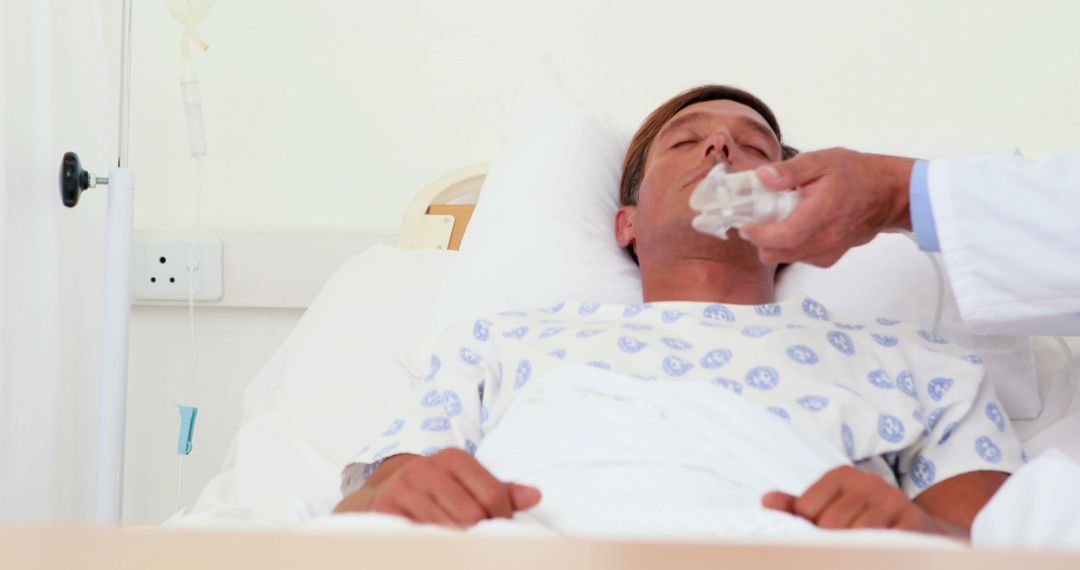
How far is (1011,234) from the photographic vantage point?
1.19 meters

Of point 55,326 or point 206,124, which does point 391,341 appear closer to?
point 55,326

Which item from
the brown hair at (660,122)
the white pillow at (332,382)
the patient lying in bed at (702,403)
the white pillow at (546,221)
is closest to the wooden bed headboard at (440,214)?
the white pillow at (332,382)

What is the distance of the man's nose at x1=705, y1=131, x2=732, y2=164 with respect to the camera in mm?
1562

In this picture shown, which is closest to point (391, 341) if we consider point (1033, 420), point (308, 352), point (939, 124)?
point (308, 352)

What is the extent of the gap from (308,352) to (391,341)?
13 centimetres

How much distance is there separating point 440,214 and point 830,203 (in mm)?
1047

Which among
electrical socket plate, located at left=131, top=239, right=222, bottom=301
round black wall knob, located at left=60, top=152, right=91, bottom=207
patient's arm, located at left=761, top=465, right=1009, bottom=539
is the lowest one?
electrical socket plate, located at left=131, top=239, right=222, bottom=301

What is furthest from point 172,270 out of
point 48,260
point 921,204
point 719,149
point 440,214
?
point 921,204

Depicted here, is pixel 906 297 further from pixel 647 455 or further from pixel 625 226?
pixel 647 455

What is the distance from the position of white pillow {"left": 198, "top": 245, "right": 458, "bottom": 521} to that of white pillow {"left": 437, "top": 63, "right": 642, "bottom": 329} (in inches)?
5.4

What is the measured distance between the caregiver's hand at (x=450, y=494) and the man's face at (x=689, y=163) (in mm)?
523

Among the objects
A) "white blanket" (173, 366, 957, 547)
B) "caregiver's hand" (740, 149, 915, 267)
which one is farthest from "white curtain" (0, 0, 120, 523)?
"caregiver's hand" (740, 149, 915, 267)

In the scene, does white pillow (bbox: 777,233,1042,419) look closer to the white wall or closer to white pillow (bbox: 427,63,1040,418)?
white pillow (bbox: 427,63,1040,418)

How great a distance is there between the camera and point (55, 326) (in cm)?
181
